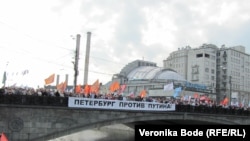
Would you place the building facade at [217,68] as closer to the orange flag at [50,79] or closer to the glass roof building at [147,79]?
the glass roof building at [147,79]

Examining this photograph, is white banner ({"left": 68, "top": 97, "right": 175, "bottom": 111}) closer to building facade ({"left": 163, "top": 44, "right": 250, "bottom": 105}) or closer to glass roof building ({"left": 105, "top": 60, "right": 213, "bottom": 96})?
glass roof building ({"left": 105, "top": 60, "right": 213, "bottom": 96})

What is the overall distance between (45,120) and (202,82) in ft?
355

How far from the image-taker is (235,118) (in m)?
52.1

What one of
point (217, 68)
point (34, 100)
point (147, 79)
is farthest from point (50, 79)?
point (217, 68)

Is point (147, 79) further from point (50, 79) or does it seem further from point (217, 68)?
point (50, 79)

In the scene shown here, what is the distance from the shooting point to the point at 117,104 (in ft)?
123

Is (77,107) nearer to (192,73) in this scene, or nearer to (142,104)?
(142,104)

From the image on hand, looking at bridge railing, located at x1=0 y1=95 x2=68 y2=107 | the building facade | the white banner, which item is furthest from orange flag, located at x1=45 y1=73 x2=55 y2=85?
the building facade

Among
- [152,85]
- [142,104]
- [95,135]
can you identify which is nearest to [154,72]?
[152,85]

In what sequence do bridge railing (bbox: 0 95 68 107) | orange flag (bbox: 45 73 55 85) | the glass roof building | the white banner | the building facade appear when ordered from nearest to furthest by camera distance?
bridge railing (bbox: 0 95 68 107)
the white banner
orange flag (bbox: 45 73 55 85)
the glass roof building
the building facade

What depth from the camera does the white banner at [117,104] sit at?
113 ft

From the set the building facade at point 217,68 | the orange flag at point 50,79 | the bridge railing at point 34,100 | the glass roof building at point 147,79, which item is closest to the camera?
the bridge railing at point 34,100

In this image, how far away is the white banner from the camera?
34312 millimetres

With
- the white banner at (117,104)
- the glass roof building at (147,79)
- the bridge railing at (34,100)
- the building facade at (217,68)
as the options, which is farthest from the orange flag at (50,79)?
the building facade at (217,68)
